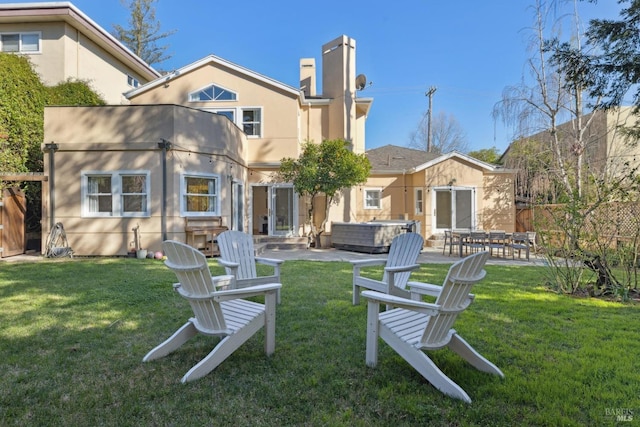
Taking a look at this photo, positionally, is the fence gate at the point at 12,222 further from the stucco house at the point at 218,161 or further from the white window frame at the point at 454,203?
the white window frame at the point at 454,203

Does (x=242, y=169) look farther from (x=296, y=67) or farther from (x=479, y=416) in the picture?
(x=479, y=416)

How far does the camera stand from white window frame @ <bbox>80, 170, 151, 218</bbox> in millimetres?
9876

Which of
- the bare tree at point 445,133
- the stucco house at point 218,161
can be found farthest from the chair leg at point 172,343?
the bare tree at point 445,133

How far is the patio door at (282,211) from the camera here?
13.8 m

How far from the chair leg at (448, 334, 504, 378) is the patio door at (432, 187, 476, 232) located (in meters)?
12.3

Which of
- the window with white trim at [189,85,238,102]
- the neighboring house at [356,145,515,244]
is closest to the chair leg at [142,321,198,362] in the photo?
the window with white trim at [189,85,238,102]

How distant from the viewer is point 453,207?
14586 millimetres

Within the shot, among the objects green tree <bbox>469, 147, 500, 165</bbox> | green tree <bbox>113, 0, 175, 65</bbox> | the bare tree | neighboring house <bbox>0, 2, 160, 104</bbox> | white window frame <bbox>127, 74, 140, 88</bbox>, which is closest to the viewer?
neighboring house <bbox>0, 2, 160, 104</bbox>

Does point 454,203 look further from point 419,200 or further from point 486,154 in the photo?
point 486,154

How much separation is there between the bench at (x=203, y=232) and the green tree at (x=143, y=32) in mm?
21507

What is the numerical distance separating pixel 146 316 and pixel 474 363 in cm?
373

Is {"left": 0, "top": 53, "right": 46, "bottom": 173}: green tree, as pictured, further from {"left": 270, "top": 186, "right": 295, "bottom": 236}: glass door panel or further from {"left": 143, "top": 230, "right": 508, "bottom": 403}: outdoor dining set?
{"left": 143, "top": 230, "right": 508, "bottom": 403}: outdoor dining set

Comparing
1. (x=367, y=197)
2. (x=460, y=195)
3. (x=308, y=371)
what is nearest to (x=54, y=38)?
(x=367, y=197)

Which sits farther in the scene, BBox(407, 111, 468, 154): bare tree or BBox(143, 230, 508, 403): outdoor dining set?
BBox(407, 111, 468, 154): bare tree
